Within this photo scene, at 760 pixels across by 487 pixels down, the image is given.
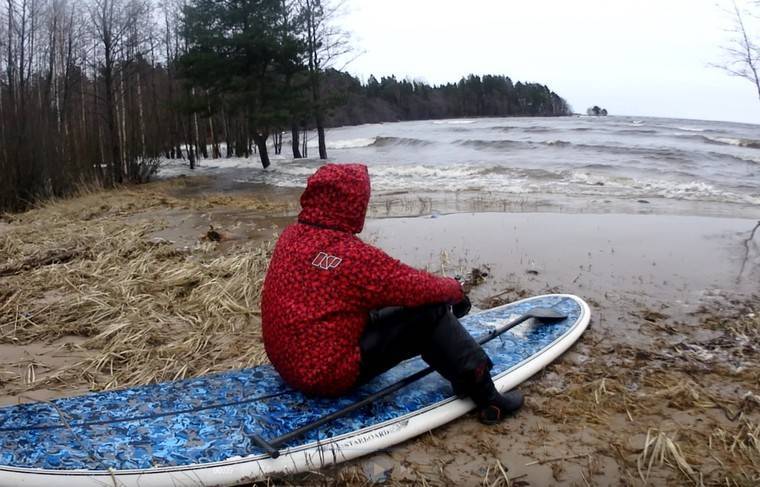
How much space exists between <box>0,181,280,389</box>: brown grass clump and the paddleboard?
682 millimetres

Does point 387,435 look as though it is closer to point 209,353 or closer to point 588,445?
point 588,445

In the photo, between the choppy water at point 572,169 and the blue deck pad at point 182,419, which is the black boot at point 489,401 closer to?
the blue deck pad at point 182,419

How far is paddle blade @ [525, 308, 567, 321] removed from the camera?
4.24m

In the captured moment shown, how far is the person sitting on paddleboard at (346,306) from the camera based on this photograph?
266 centimetres

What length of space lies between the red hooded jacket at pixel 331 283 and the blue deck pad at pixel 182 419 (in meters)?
0.29

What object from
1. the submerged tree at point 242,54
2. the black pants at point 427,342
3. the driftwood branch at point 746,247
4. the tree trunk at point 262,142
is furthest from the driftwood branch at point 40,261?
the tree trunk at point 262,142

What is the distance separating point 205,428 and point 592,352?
99.5 inches

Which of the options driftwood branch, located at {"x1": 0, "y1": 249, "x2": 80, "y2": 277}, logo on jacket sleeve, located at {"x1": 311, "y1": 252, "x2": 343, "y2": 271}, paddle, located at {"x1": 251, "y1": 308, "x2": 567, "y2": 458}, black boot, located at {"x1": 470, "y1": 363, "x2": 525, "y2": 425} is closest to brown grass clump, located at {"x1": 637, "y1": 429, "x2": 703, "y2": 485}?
black boot, located at {"x1": 470, "y1": 363, "x2": 525, "y2": 425}

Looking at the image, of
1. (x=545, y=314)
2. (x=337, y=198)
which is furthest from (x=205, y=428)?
(x=545, y=314)

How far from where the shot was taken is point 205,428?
2.83 metres

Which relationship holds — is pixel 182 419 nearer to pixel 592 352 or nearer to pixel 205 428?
pixel 205 428

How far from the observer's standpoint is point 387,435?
284cm

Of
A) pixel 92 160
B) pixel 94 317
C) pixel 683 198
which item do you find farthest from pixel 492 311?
pixel 92 160

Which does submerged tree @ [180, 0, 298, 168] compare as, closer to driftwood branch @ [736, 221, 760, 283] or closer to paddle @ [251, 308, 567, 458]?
driftwood branch @ [736, 221, 760, 283]
